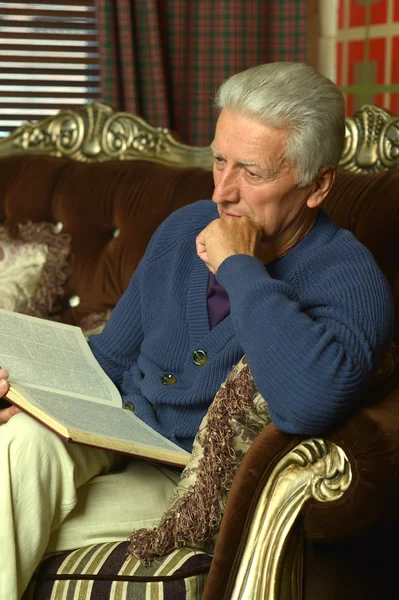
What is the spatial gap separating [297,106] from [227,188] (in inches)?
7.0

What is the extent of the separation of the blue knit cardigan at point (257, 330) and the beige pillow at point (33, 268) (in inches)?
20.2

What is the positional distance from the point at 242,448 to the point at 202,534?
14 cm

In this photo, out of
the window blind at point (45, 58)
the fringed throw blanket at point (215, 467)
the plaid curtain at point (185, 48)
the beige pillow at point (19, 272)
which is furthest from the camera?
the window blind at point (45, 58)

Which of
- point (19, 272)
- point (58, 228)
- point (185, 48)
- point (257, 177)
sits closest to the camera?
point (257, 177)

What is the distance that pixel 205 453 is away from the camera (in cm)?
128

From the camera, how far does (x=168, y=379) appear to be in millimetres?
1552

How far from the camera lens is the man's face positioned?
4.50 ft

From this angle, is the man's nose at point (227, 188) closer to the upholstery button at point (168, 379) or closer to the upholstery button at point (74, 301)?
Result: the upholstery button at point (168, 379)

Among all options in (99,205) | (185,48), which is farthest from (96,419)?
(185,48)

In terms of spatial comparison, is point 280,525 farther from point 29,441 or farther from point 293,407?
point 29,441

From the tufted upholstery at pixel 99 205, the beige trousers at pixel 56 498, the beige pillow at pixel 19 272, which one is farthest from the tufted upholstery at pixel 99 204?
the beige trousers at pixel 56 498

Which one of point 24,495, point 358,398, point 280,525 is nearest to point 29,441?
point 24,495

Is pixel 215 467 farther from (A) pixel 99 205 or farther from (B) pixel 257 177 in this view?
(A) pixel 99 205

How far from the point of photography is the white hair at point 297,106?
1354mm
